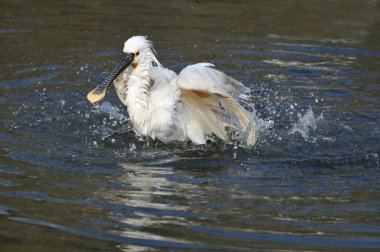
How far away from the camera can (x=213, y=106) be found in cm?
762

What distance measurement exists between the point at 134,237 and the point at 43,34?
5952 mm

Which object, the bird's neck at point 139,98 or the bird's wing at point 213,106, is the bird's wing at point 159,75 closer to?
the bird's neck at point 139,98

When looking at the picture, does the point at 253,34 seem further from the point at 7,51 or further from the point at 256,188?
the point at 256,188

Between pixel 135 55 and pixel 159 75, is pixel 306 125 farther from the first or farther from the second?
pixel 135 55

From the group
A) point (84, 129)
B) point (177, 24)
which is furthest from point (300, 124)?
point (177, 24)

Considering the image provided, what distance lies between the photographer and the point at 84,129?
7.87m

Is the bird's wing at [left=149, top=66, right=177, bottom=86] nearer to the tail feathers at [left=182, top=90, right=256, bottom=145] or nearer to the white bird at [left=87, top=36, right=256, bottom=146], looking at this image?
the white bird at [left=87, top=36, right=256, bottom=146]

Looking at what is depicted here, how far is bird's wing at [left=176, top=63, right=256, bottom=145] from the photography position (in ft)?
23.5

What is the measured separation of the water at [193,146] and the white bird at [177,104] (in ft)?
0.50

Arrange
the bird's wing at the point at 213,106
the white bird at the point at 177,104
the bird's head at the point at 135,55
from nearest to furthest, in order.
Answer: the bird's wing at the point at 213,106, the white bird at the point at 177,104, the bird's head at the point at 135,55

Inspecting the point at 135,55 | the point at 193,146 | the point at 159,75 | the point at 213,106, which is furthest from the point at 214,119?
the point at 135,55

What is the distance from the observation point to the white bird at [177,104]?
7423 millimetres

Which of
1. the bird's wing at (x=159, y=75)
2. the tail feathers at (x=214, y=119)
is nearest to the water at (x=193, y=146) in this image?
the tail feathers at (x=214, y=119)

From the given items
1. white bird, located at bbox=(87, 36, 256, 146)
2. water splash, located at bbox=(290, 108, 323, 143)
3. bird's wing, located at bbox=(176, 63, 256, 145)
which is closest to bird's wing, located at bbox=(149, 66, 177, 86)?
white bird, located at bbox=(87, 36, 256, 146)
